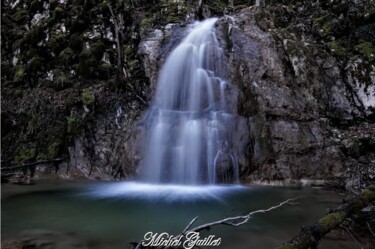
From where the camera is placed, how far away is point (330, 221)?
135 inches

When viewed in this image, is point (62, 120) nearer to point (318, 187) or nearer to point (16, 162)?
point (16, 162)

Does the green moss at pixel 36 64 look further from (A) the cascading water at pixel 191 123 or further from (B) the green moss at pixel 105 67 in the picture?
(A) the cascading water at pixel 191 123

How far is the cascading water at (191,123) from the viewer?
310 inches

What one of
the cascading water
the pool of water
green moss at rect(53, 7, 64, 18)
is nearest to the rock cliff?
green moss at rect(53, 7, 64, 18)

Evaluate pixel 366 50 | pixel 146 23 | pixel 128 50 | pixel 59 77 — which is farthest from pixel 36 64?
pixel 366 50

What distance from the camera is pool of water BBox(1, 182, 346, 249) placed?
14.5 feet

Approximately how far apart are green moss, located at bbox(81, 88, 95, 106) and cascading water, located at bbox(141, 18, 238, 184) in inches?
61.7

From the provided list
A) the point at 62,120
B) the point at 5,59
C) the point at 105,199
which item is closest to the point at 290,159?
the point at 105,199

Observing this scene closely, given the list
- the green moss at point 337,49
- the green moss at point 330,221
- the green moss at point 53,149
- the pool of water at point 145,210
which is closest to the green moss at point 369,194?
the green moss at point 330,221

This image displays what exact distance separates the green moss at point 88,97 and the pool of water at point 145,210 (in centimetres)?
224

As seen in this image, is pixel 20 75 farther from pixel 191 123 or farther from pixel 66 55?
pixel 191 123

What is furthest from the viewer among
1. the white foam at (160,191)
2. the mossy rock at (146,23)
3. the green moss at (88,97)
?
the mossy rock at (146,23)

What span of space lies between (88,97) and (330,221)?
23.3ft

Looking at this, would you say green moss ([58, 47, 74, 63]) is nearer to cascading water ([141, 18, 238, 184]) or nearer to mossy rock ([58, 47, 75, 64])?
mossy rock ([58, 47, 75, 64])
